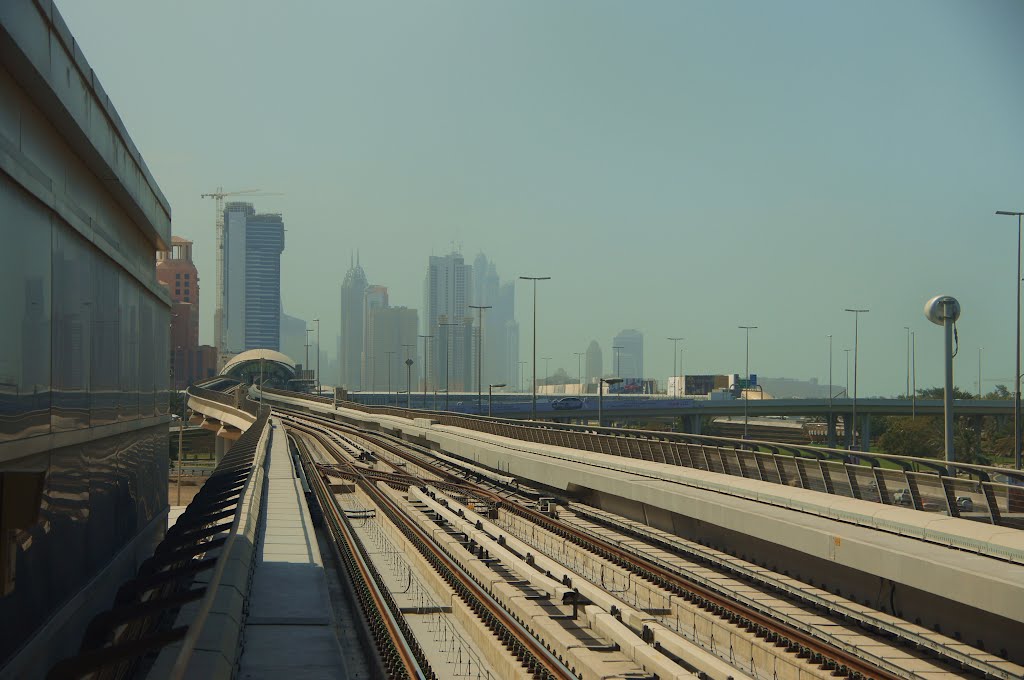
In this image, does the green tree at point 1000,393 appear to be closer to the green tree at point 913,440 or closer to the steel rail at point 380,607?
the green tree at point 913,440

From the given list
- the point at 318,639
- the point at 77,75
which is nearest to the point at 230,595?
the point at 318,639

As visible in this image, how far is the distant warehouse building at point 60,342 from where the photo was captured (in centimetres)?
604

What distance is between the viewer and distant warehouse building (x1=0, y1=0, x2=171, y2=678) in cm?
604

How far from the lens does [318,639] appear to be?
11.1m

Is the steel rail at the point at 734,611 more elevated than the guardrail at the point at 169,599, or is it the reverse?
the guardrail at the point at 169,599

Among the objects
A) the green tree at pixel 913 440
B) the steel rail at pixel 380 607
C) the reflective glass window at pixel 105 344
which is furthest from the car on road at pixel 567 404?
the reflective glass window at pixel 105 344

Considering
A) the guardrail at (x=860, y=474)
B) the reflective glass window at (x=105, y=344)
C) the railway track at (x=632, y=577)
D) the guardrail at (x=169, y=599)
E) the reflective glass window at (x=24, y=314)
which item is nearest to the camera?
the guardrail at (x=169, y=599)

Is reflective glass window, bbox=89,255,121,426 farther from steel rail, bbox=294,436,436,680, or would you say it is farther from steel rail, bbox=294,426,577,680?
steel rail, bbox=294,426,577,680

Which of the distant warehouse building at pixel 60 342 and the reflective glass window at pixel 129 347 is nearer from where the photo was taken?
the distant warehouse building at pixel 60 342

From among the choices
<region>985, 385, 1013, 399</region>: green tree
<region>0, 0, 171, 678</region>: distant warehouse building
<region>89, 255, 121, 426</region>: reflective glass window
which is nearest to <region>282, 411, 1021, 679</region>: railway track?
<region>0, 0, 171, 678</region>: distant warehouse building

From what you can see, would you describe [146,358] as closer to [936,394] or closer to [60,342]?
[60,342]

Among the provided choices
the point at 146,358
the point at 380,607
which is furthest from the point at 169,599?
the point at 380,607

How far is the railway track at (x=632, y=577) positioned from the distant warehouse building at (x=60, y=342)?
6582 millimetres

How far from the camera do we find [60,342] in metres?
7.40
